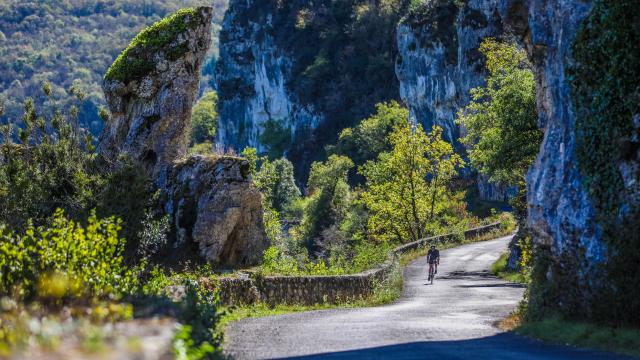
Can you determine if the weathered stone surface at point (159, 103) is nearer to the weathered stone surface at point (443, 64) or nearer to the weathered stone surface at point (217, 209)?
the weathered stone surface at point (217, 209)

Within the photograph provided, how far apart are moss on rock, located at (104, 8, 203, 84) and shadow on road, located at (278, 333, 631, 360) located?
68.2ft

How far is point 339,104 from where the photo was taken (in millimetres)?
124312

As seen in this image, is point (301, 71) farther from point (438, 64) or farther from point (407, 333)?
point (407, 333)

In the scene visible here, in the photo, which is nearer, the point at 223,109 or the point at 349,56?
the point at 349,56

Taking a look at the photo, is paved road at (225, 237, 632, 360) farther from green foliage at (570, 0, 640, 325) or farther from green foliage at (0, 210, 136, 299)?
green foliage at (0, 210, 136, 299)

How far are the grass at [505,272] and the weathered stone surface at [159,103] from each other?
48.8 ft

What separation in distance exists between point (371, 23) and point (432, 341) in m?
106

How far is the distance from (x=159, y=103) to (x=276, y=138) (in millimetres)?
107388

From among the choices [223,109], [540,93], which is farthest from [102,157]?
[223,109]

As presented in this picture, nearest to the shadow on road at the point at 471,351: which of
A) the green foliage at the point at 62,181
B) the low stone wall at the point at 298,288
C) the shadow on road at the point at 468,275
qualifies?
the low stone wall at the point at 298,288

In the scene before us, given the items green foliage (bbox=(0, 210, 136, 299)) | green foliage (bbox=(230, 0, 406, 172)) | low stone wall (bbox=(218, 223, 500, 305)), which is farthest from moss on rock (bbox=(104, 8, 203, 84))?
green foliage (bbox=(230, 0, 406, 172))

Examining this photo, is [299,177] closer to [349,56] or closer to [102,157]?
[349,56]

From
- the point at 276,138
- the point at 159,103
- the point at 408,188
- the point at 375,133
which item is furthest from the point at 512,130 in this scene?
the point at 276,138

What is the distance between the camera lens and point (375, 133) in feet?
314
